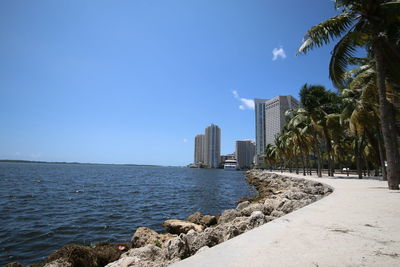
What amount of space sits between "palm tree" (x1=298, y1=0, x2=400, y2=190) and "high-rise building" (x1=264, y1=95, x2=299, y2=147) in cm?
10899

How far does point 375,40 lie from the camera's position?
10273 millimetres

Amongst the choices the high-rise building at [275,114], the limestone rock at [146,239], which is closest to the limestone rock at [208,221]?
the limestone rock at [146,239]

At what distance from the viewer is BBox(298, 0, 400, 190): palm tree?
32.7 feet

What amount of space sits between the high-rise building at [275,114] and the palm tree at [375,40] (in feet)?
358

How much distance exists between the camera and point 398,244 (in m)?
3.31

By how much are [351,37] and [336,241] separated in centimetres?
1019

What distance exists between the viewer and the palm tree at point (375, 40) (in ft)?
32.7

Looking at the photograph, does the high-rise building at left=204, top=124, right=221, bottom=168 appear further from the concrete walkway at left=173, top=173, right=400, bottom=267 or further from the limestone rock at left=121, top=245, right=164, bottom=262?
the concrete walkway at left=173, top=173, right=400, bottom=267

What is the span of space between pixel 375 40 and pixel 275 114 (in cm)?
12710

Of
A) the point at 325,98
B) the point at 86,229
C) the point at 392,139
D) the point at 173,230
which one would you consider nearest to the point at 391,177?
the point at 392,139

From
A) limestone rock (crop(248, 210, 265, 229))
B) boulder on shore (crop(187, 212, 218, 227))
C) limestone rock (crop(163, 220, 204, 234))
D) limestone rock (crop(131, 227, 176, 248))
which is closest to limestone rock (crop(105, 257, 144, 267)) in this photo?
limestone rock (crop(131, 227, 176, 248))

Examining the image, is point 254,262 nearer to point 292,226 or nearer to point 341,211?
point 292,226

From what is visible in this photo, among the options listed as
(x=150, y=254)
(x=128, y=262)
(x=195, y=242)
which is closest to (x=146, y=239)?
(x=150, y=254)

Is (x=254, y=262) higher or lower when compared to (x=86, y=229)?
higher
